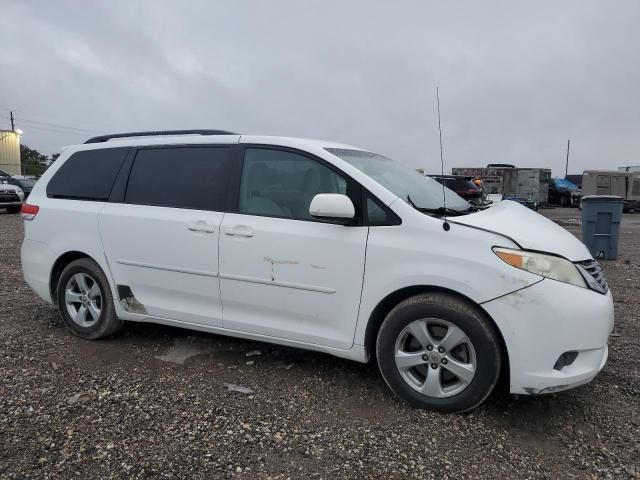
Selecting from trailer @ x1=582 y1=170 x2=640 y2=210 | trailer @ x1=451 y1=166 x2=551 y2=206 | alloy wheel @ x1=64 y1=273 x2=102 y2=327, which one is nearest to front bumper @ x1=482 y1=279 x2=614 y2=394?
alloy wheel @ x1=64 y1=273 x2=102 y2=327

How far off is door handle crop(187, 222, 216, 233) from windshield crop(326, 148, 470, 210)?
100 centimetres

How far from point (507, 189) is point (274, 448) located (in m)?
27.6

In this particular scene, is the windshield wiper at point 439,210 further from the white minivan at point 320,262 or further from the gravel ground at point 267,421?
the gravel ground at point 267,421

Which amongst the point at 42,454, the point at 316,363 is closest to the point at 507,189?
the point at 316,363

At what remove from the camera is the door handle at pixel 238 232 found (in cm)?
345

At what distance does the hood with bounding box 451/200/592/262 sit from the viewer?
292cm

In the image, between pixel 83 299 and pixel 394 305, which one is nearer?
pixel 394 305

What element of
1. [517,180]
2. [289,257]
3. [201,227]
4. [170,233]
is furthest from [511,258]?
[517,180]

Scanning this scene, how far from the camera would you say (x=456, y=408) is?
117 inches

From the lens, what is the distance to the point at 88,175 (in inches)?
171

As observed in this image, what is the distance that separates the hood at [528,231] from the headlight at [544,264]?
0.16 ft

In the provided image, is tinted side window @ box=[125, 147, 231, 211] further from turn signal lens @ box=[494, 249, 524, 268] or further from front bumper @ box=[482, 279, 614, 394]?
front bumper @ box=[482, 279, 614, 394]

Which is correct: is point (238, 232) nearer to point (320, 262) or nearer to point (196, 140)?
point (320, 262)

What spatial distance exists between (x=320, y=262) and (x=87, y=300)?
88.2 inches
